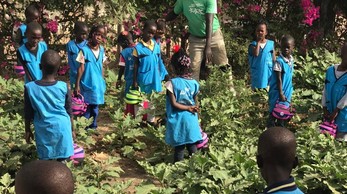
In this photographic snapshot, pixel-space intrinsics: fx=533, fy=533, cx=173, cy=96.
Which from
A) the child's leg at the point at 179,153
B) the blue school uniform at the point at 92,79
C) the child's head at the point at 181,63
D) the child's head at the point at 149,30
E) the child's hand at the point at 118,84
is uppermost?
the child's head at the point at 149,30

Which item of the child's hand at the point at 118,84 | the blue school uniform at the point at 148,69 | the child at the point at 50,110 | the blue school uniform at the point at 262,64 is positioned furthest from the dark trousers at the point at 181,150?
the child's hand at the point at 118,84

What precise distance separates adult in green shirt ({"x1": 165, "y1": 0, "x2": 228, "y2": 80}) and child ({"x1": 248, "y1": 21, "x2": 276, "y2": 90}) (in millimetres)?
490

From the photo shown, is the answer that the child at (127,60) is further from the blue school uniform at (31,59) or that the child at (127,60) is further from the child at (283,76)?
the child at (283,76)

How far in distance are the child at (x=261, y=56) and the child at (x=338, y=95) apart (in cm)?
174

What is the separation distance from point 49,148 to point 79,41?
1946 millimetres

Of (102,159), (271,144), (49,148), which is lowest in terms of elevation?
(102,159)

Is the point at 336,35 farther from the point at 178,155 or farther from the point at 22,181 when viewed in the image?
the point at 22,181

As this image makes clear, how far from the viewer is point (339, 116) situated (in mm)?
5520

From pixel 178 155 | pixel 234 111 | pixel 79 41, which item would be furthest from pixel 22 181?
pixel 234 111

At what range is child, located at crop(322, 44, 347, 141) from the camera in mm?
5444

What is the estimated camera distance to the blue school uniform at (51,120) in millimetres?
4605

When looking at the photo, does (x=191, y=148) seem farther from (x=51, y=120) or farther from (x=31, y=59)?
(x=31, y=59)

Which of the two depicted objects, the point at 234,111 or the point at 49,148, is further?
the point at 234,111

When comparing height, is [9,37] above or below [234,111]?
above
